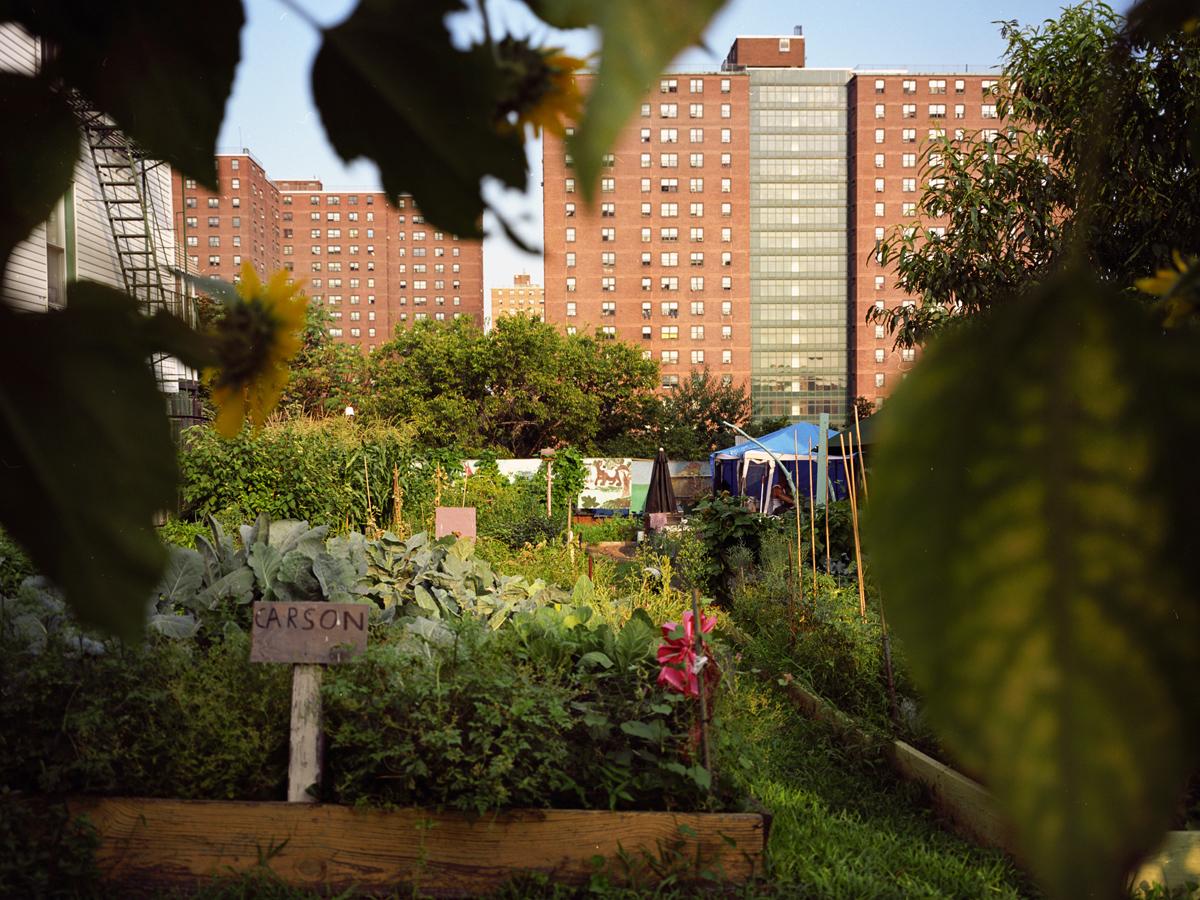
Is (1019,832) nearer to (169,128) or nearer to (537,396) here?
(169,128)

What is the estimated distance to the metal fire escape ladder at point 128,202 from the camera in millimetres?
181

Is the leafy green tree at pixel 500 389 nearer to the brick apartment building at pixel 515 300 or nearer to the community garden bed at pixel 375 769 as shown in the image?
the community garden bed at pixel 375 769

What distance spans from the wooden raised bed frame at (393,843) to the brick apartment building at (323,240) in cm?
232

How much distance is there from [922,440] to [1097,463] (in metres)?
0.02

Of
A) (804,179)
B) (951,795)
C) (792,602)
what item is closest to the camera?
(804,179)

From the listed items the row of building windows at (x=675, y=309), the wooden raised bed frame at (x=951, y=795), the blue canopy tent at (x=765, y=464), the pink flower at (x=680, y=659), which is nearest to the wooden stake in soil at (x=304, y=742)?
the pink flower at (x=680, y=659)

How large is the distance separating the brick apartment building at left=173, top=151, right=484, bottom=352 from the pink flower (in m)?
2.40

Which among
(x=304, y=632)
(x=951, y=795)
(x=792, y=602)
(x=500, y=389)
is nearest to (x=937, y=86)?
(x=304, y=632)

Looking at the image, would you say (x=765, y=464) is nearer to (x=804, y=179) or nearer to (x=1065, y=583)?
(x=804, y=179)

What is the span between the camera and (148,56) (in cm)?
18

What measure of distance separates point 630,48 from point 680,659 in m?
2.70

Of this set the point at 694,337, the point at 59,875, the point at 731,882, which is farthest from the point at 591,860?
the point at 694,337

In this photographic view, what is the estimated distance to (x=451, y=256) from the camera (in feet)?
0.61

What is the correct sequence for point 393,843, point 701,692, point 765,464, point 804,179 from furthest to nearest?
1. point 765,464
2. point 701,692
3. point 393,843
4. point 804,179
